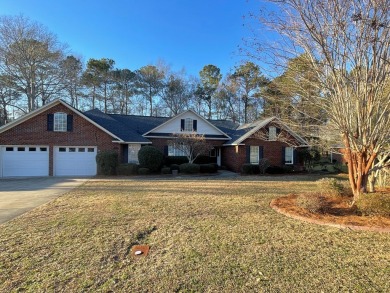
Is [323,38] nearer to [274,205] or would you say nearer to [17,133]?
[274,205]

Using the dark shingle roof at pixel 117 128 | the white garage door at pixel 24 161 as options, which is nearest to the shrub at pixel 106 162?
the dark shingle roof at pixel 117 128

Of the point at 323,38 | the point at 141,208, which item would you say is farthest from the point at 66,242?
the point at 323,38

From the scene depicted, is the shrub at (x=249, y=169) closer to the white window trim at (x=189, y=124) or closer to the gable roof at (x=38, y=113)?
the white window trim at (x=189, y=124)

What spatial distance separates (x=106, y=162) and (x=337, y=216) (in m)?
14.3

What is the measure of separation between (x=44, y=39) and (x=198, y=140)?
22843 millimetres

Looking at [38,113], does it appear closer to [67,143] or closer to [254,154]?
[67,143]

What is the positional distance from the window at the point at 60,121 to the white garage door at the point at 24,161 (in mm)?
1602

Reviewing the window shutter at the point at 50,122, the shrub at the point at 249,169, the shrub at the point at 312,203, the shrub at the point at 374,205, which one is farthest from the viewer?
the shrub at the point at 249,169

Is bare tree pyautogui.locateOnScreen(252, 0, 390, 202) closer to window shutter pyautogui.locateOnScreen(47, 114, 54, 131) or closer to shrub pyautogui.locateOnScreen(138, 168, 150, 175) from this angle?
shrub pyautogui.locateOnScreen(138, 168, 150, 175)

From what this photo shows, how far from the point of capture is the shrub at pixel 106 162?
16.8 m

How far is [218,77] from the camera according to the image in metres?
36.1

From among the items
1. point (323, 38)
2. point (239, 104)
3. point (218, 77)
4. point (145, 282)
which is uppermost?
Result: point (218, 77)

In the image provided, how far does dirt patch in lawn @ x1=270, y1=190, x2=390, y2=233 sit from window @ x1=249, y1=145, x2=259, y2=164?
12.9 m

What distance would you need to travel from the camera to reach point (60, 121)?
57.5ft
